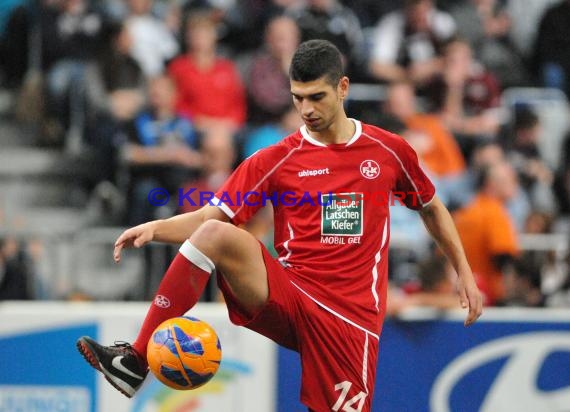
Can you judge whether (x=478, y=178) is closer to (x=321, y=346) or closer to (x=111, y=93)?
(x=111, y=93)

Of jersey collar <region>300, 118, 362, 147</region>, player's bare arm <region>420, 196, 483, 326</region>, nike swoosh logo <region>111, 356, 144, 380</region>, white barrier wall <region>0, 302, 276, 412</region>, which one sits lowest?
white barrier wall <region>0, 302, 276, 412</region>

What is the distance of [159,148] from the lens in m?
9.69

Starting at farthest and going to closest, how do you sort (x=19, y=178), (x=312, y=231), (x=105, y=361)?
(x=19, y=178) → (x=312, y=231) → (x=105, y=361)

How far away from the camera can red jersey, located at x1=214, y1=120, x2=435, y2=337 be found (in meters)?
5.55

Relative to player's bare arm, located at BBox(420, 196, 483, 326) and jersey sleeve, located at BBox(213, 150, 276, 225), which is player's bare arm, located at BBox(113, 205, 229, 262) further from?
player's bare arm, located at BBox(420, 196, 483, 326)

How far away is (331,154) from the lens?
560 cm

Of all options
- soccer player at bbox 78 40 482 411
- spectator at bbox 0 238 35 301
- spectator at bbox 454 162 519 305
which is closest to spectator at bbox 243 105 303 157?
spectator at bbox 454 162 519 305

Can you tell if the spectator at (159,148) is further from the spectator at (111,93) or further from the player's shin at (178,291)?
the player's shin at (178,291)

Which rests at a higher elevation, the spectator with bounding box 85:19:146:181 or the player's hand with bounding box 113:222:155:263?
the spectator with bounding box 85:19:146:181

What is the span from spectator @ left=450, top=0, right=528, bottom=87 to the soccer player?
588 cm

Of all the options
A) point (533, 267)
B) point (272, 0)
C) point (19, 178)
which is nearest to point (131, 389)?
point (533, 267)

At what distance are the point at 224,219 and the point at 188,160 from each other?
4078 mm

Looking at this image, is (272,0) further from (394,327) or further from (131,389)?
(131,389)

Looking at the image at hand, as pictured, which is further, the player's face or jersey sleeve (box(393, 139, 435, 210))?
jersey sleeve (box(393, 139, 435, 210))
